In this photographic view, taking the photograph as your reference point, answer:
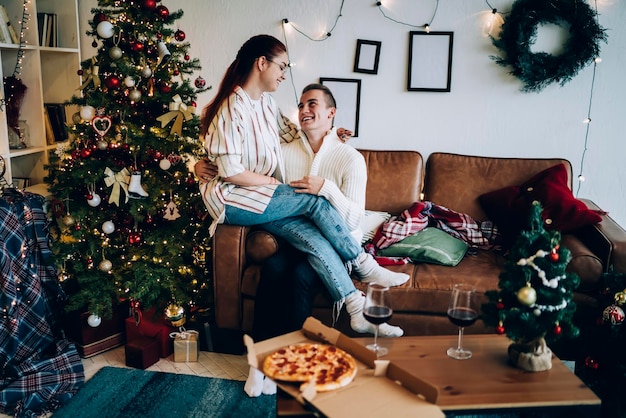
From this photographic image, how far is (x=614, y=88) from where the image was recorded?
326 centimetres

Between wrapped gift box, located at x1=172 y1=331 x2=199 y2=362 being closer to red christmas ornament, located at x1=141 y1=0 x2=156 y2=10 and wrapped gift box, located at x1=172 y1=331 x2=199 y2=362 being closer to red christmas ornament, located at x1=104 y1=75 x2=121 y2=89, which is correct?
red christmas ornament, located at x1=104 y1=75 x2=121 y2=89

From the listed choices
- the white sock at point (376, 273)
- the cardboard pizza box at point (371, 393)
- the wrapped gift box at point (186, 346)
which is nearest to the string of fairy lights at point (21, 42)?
the wrapped gift box at point (186, 346)

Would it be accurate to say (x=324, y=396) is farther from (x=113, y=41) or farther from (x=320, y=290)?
(x=113, y=41)

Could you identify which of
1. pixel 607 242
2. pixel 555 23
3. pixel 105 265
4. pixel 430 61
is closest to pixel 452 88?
pixel 430 61

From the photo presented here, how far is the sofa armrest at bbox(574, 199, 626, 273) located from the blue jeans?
3.57ft

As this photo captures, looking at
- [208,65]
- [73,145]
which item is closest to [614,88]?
[208,65]

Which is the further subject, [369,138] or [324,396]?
[369,138]

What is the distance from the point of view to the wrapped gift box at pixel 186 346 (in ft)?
8.92

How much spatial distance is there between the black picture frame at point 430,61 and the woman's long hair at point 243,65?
3.66 feet

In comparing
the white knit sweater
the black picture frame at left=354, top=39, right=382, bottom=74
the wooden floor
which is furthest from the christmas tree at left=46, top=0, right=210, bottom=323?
the black picture frame at left=354, top=39, right=382, bottom=74

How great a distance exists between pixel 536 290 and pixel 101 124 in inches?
80.2

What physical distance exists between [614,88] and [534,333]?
7.28 feet

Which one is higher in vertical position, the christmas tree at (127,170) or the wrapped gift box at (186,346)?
the christmas tree at (127,170)

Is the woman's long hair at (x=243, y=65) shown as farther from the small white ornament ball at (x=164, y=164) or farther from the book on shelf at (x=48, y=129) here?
the book on shelf at (x=48, y=129)
